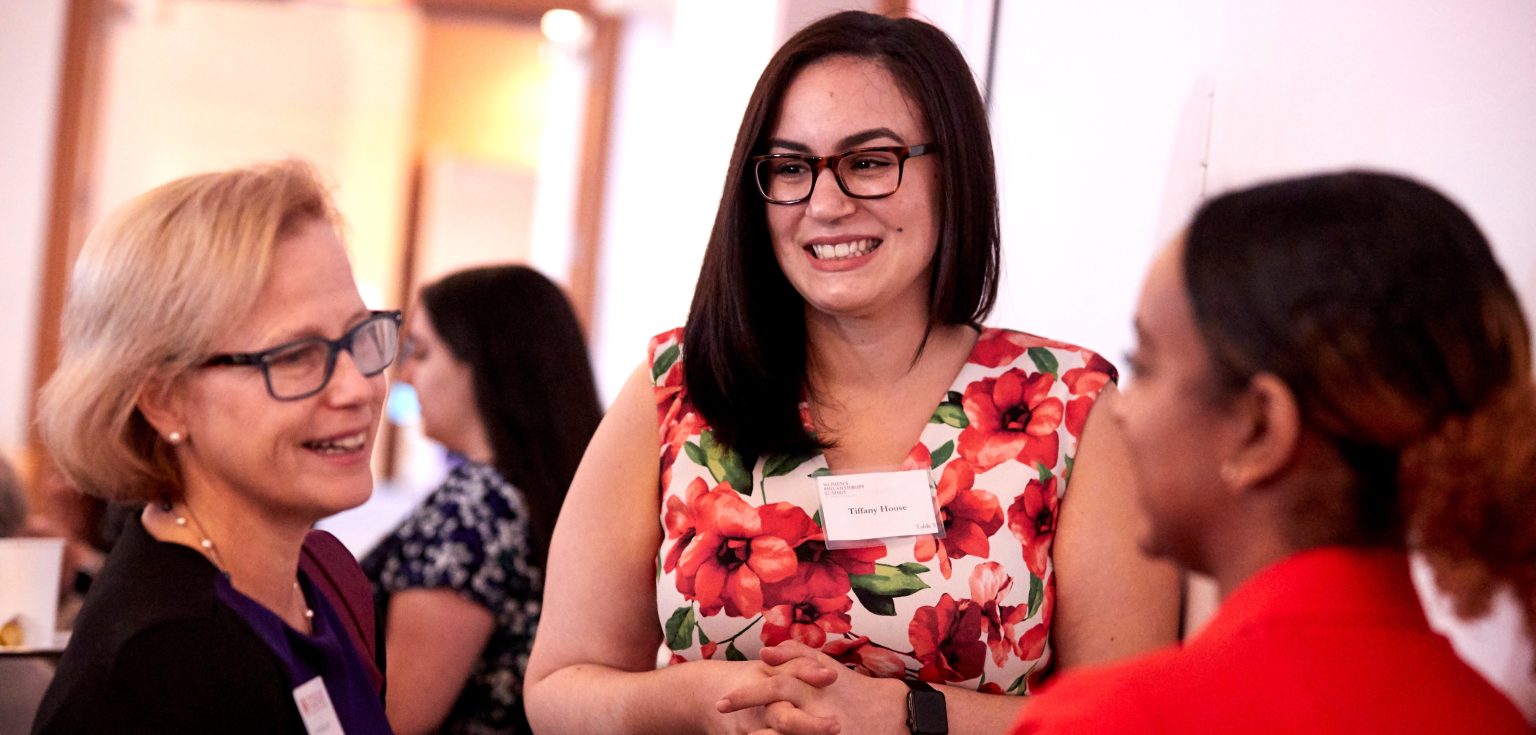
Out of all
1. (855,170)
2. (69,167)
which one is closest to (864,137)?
(855,170)

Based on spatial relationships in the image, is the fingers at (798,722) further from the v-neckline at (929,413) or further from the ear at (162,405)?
the ear at (162,405)

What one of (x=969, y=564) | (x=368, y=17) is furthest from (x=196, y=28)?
(x=969, y=564)

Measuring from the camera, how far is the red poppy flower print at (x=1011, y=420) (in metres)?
1.84

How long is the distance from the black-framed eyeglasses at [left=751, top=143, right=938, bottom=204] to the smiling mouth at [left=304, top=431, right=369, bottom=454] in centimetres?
62

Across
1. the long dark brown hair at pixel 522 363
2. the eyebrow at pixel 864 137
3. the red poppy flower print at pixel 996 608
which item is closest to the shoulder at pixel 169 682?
the red poppy flower print at pixel 996 608

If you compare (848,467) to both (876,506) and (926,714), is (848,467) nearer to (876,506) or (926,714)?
(876,506)

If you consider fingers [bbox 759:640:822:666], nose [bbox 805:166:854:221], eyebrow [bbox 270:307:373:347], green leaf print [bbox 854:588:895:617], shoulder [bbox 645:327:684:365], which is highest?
nose [bbox 805:166:854:221]

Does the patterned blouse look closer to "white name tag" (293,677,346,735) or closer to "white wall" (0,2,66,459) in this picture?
"white name tag" (293,677,346,735)

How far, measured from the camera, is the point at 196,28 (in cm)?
693

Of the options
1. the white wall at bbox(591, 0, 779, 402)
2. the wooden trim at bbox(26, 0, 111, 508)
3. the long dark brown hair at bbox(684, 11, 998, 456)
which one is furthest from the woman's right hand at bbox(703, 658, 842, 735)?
the wooden trim at bbox(26, 0, 111, 508)

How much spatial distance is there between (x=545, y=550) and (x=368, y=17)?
17.1ft

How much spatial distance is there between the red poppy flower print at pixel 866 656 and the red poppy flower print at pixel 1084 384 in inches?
15.2

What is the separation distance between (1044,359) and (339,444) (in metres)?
0.93

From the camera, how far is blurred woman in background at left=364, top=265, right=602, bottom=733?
9.03 feet
